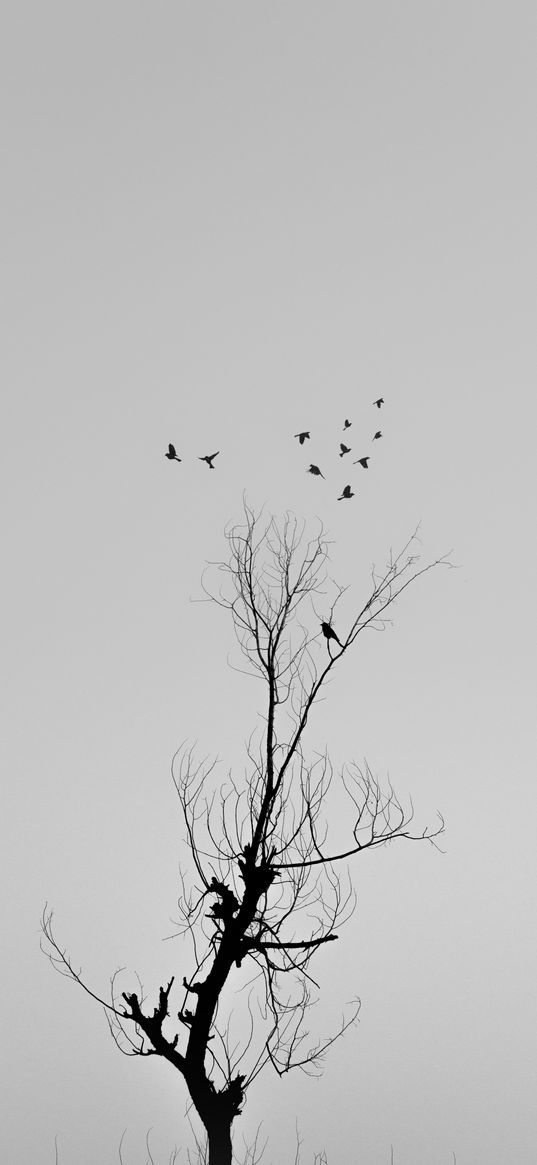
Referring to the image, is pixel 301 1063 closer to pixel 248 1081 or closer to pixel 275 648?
pixel 248 1081

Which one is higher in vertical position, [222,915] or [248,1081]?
[222,915]

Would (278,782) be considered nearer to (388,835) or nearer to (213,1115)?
(388,835)

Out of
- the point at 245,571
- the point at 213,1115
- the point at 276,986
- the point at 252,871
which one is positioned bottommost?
the point at 213,1115

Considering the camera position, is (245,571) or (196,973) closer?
(196,973)

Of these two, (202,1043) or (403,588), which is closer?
(202,1043)

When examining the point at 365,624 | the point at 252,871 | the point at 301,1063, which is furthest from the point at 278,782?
the point at 301,1063

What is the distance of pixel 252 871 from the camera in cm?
1162

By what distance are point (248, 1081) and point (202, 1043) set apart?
0.54 meters

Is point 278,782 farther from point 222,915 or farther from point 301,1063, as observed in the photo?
point 301,1063

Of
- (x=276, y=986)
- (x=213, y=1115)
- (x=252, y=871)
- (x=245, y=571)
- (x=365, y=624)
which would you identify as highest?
(x=245, y=571)

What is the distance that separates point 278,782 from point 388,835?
1.12m

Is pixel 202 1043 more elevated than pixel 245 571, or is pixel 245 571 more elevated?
pixel 245 571

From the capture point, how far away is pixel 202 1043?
11.4 metres

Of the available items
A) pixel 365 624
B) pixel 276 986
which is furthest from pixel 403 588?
pixel 276 986
